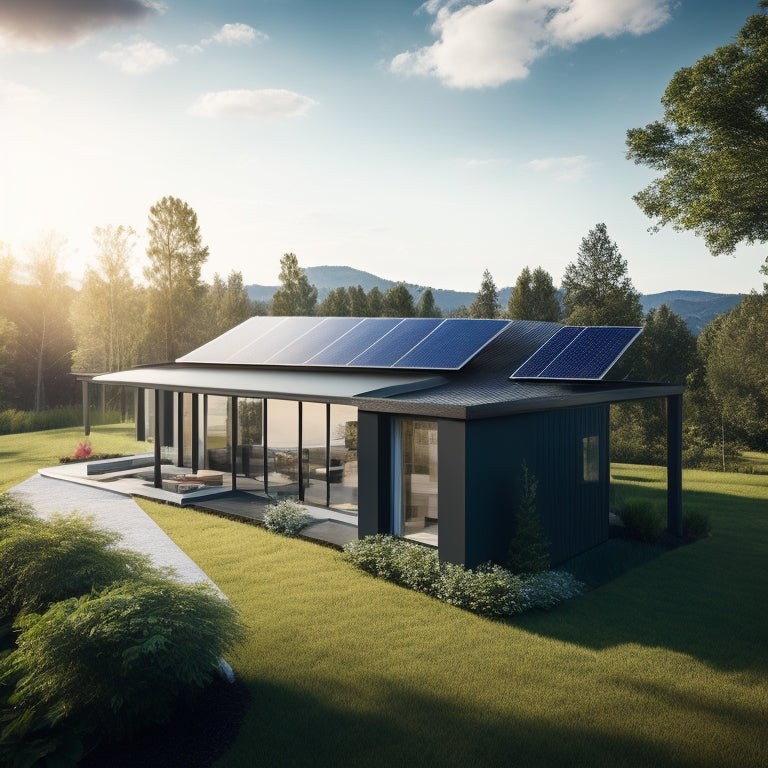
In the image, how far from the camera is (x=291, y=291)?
200 feet

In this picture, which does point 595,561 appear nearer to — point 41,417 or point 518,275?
point 41,417

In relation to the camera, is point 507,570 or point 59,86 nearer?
point 507,570

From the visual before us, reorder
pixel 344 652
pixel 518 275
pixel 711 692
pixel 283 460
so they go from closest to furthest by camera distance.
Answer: pixel 711 692 < pixel 344 652 < pixel 283 460 < pixel 518 275

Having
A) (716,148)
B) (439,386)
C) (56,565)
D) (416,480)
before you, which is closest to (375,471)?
(416,480)

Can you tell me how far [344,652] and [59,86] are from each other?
56.7ft

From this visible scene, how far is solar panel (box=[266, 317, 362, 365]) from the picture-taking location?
1549cm

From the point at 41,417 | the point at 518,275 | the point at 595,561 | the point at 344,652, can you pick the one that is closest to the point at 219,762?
the point at 344,652

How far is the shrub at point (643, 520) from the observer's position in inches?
→ 486

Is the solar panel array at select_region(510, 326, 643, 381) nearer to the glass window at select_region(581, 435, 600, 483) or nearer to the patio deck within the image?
the glass window at select_region(581, 435, 600, 483)

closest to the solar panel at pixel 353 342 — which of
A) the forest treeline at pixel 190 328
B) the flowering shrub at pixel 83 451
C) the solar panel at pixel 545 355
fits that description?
the solar panel at pixel 545 355

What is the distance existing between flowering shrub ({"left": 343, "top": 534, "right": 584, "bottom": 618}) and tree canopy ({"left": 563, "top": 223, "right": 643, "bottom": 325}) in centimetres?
3979

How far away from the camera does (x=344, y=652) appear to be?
7109 millimetres

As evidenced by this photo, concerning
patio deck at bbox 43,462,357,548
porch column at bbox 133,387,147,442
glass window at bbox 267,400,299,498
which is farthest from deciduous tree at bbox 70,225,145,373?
glass window at bbox 267,400,299,498

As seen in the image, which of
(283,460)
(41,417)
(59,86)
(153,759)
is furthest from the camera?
(41,417)
